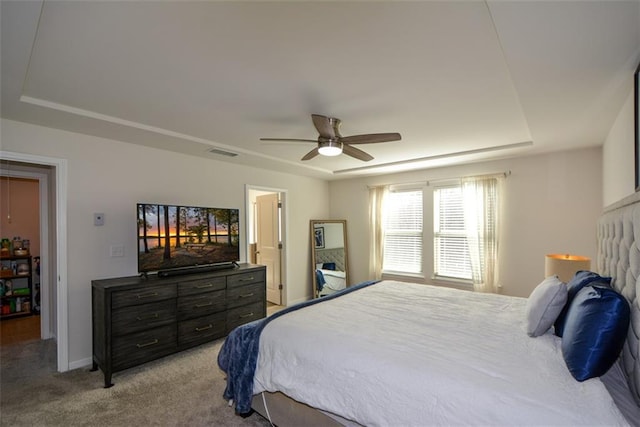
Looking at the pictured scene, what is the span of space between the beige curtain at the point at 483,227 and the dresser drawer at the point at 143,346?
4.02m

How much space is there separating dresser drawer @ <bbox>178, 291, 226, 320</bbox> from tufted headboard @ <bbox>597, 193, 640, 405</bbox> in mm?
3390

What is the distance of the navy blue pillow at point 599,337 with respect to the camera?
1355 mm

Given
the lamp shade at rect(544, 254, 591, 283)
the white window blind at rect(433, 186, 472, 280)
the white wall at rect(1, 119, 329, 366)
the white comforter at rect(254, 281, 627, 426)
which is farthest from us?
the white window blind at rect(433, 186, 472, 280)

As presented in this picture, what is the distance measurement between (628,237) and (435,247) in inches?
132

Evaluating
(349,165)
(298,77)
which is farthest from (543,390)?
(349,165)

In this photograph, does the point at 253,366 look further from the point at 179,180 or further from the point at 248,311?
the point at 179,180

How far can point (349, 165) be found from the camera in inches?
192

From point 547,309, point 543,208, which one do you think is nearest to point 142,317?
point 547,309

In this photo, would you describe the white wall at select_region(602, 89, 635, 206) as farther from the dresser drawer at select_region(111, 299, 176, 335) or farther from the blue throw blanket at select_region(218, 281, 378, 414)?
the dresser drawer at select_region(111, 299, 176, 335)

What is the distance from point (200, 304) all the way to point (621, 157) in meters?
4.16

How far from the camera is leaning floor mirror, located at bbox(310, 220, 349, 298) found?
5660mm

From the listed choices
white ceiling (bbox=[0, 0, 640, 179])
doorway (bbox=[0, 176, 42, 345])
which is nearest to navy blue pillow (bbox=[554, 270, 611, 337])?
white ceiling (bbox=[0, 0, 640, 179])

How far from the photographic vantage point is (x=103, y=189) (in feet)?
10.6

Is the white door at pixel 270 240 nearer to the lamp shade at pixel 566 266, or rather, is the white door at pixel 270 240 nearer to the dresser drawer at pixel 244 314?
the dresser drawer at pixel 244 314
